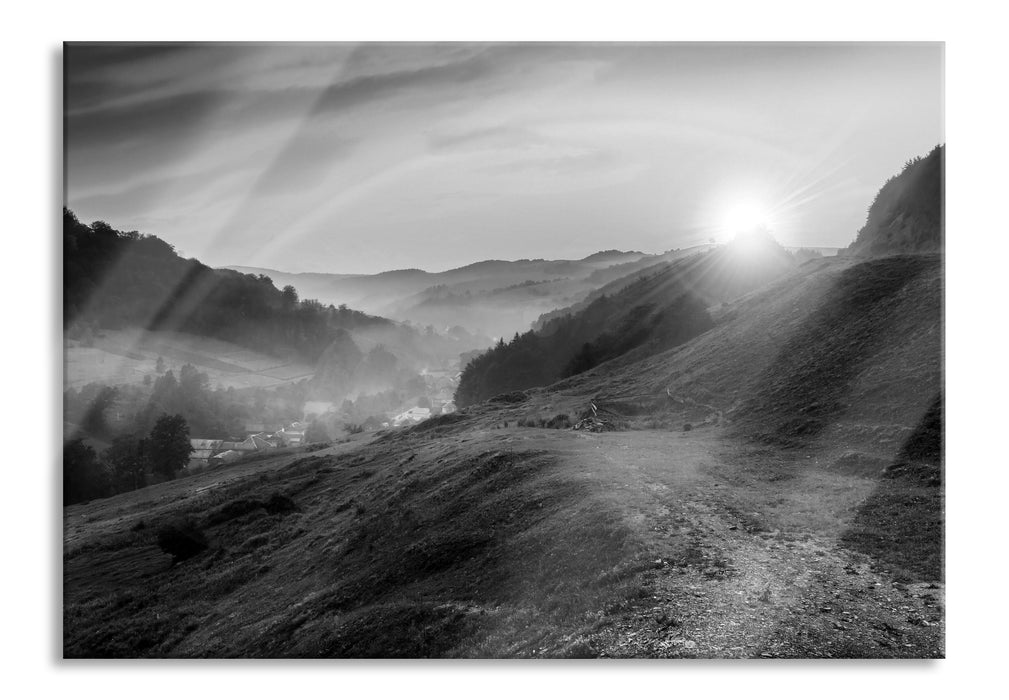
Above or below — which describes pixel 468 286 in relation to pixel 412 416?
above

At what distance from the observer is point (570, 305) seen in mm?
15008

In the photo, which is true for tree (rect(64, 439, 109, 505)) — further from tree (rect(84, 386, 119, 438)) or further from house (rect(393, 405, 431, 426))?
house (rect(393, 405, 431, 426))

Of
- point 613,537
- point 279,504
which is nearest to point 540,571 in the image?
point 613,537

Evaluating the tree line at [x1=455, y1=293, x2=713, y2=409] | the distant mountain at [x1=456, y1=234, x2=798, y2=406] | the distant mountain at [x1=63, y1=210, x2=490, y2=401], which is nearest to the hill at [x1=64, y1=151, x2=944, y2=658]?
the distant mountain at [x1=63, y1=210, x2=490, y2=401]

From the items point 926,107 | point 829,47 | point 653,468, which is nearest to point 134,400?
point 653,468

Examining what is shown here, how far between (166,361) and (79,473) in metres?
5.48

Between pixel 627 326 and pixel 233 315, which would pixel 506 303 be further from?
pixel 627 326

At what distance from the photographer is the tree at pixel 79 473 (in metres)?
7.77

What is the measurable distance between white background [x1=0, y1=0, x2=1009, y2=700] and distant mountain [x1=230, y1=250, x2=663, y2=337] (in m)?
3.45

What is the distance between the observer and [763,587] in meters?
6.11

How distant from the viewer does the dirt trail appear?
19.1ft
